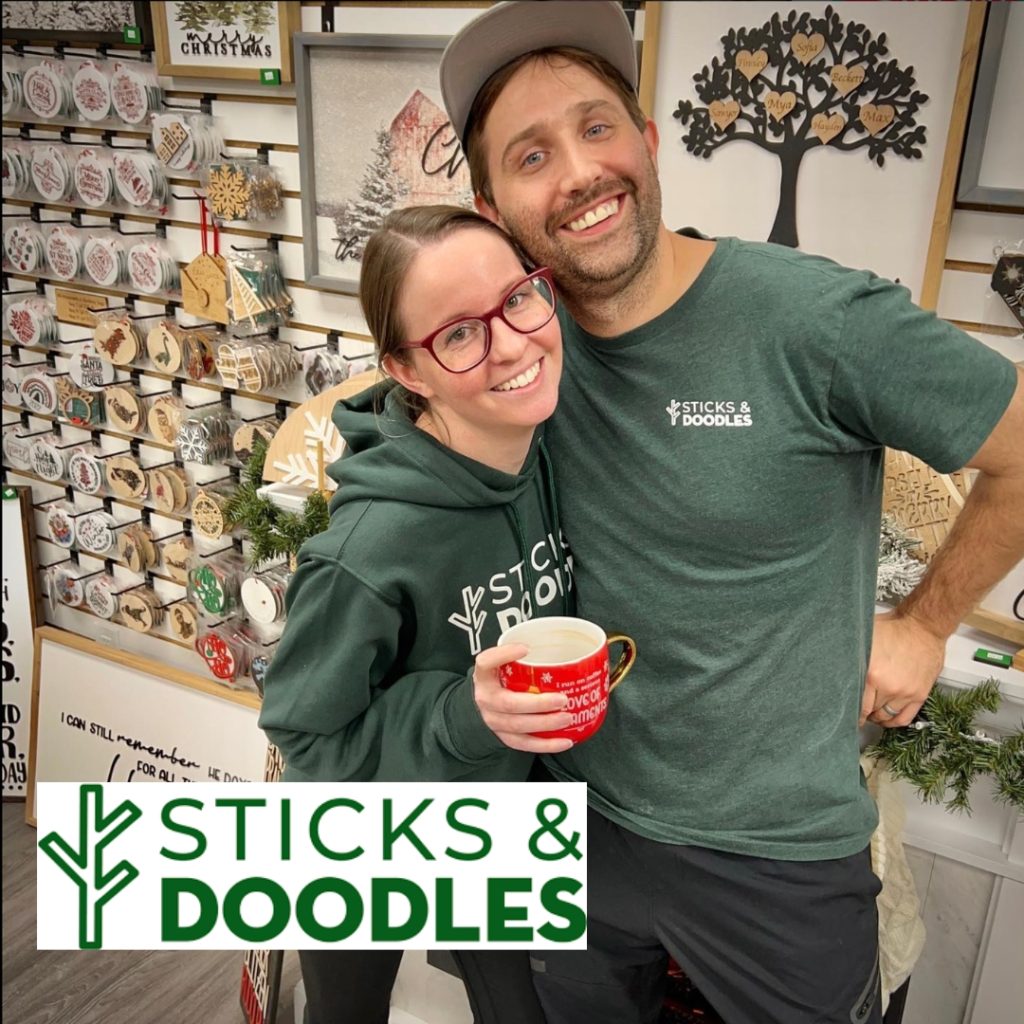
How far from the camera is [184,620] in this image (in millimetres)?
3094

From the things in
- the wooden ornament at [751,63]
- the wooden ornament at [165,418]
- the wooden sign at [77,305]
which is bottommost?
the wooden ornament at [165,418]

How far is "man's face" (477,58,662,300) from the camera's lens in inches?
48.8

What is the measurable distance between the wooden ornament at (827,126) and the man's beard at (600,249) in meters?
0.55

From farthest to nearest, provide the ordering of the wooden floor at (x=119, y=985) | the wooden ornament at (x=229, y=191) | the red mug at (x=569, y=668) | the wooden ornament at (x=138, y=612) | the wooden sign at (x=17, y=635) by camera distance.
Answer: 1. the wooden sign at (x=17, y=635)
2. the wooden ornament at (x=138, y=612)
3. the wooden floor at (x=119, y=985)
4. the wooden ornament at (x=229, y=191)
5. the red mug at (x=569, y=668)

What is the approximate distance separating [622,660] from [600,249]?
21.3 inches

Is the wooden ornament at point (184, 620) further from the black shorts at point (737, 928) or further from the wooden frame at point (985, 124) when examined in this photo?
the wooden frame at point (985, 124)

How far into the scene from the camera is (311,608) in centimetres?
120

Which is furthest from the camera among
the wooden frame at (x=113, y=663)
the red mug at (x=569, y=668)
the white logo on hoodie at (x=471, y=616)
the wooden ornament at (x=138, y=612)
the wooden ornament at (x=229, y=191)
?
the wooden ornament at (x=138, y=612)

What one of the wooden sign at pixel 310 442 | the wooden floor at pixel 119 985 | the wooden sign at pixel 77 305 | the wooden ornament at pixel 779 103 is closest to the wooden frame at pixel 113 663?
the wooden floor at pixel 119 985

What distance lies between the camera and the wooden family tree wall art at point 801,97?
63.5 inches

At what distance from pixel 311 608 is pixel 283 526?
87 cm

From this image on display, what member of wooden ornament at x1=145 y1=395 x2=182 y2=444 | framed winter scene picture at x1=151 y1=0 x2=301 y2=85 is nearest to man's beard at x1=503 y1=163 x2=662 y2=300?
framed winter scene picture at x1=151 y1=0 x2=301 y2=85

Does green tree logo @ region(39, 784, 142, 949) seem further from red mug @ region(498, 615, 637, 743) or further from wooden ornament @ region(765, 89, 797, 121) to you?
wooden ornament @ region(765, 89, 797, 121)

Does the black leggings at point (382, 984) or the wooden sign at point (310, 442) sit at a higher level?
the wooden sign at point (310, 442)
